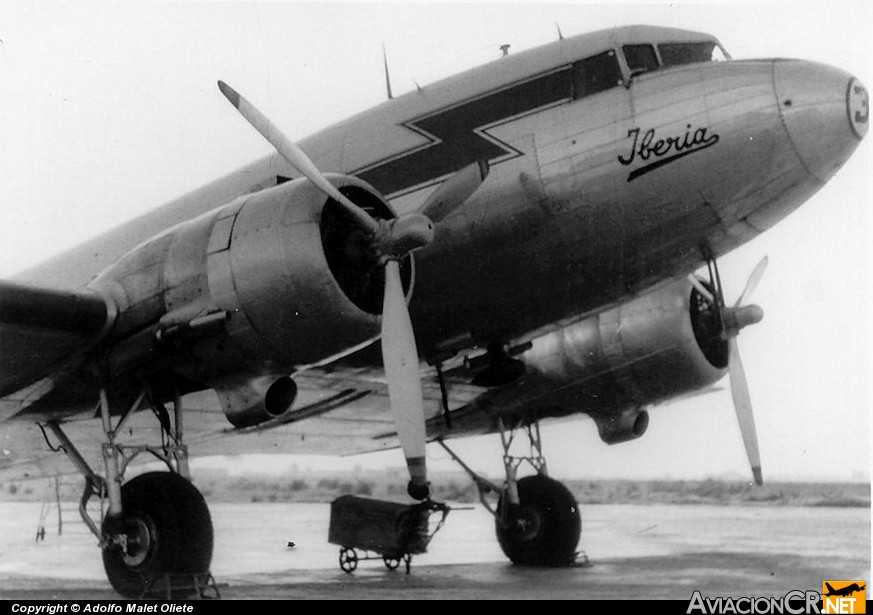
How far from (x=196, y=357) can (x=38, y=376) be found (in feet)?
4.00

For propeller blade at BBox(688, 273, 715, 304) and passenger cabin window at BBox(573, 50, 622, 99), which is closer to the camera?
passenger cabin window at BBox(573, 50, 622, 99)

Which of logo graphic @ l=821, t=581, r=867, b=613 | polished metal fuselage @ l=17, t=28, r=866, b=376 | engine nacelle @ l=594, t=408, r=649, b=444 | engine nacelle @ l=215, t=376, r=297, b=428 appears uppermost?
polished metal fuselage @ l=17, t=28, r=866, b=376

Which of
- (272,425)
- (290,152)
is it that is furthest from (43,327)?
(272,425)

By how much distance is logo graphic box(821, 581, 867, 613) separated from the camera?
4.68m

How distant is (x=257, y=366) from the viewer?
5629mm

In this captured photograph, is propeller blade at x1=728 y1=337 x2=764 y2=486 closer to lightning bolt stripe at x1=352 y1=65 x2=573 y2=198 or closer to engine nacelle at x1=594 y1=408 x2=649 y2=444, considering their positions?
engine nacelle at x1=594 y1=408 x2=649 y2=444

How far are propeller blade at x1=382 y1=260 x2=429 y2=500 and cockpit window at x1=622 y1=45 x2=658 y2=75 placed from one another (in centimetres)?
199

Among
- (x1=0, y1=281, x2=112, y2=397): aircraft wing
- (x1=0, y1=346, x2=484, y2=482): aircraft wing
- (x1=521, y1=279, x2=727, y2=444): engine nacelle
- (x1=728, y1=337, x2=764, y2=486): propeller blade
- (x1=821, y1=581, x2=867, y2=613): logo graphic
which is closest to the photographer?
(x1=821, y1=581, x2=867, y2=613): logo graphic

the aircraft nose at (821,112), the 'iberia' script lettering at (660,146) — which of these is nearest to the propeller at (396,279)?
the 'iberia' script lettering at (660,146)

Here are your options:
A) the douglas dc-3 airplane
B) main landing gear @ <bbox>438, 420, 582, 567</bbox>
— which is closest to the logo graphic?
the douglas dc-3 airplane

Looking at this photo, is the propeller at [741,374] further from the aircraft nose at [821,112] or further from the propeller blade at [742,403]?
the aircraft nose at [821,112]

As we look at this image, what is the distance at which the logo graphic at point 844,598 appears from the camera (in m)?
4.68

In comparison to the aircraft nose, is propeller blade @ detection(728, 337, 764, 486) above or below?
below

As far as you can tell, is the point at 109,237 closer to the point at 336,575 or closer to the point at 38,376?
the point at 38,376
